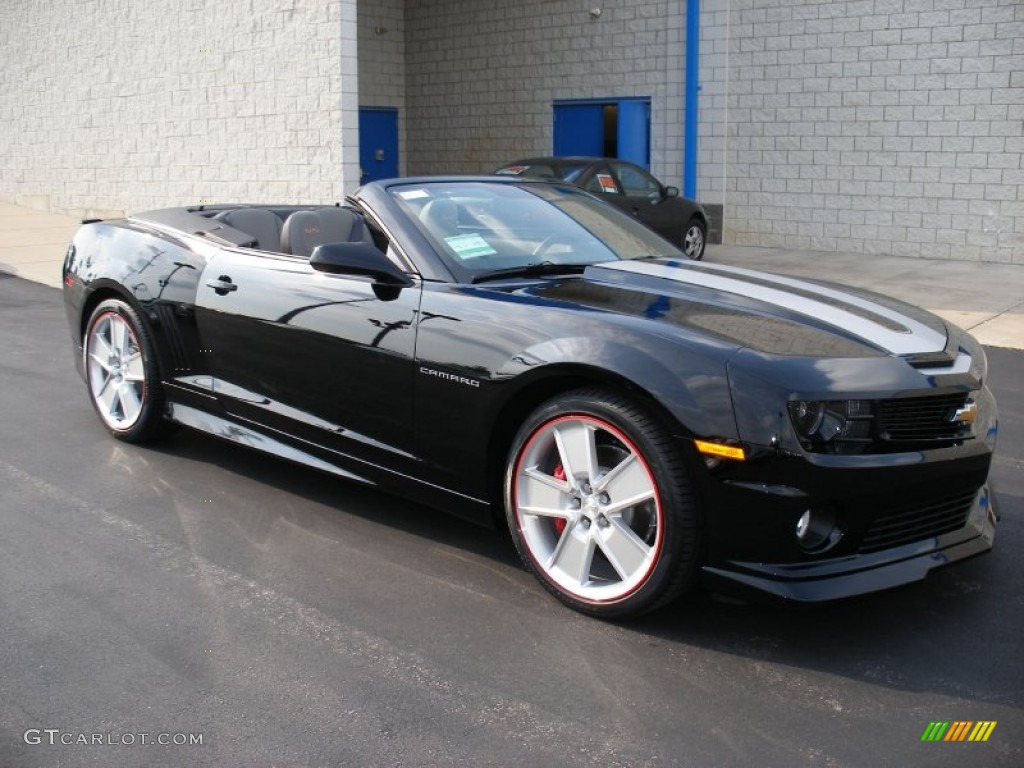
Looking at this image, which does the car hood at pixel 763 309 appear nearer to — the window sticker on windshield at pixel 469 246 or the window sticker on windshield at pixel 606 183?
the window sticker on windshield at pixel 469 246

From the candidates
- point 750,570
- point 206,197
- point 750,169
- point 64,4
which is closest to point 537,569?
point 750,570

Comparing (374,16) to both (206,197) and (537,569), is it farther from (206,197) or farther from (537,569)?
(537,569)

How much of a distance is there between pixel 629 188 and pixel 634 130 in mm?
3863

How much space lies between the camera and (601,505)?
3633 millimetres

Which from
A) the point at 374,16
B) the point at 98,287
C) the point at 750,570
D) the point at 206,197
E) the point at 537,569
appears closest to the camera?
the point at 750,570

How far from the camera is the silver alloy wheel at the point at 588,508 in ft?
11.6

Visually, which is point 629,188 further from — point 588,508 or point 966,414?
point 588,508

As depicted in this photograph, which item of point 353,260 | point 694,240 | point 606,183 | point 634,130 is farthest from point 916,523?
point 634,130

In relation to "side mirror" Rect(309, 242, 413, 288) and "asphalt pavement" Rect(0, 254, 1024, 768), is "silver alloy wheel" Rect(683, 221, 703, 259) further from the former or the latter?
"side mirror" Rect(309, 242, 413, 288)

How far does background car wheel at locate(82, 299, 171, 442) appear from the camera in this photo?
5465 mm

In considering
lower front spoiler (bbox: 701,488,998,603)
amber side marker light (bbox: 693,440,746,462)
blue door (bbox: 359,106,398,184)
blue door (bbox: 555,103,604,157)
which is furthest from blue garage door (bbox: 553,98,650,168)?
amber side marker light (bbox: 693,440,746,462)

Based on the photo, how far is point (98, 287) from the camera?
5.75 m

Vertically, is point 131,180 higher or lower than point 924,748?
higher

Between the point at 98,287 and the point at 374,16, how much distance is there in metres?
16.4
